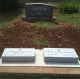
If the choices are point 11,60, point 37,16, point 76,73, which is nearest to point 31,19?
point 37,16

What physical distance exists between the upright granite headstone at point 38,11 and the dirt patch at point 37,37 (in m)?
1.32

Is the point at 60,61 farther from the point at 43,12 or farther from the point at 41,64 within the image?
the point at 43,12

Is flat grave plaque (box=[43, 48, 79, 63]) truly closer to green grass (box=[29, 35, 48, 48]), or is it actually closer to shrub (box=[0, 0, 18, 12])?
green grass (box=[29, 35, 48, 48])

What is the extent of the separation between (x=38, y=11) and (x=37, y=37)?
2147 mm

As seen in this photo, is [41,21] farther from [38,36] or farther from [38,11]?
[38,36]

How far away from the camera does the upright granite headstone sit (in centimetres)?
523

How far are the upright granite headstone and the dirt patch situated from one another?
4.33ft

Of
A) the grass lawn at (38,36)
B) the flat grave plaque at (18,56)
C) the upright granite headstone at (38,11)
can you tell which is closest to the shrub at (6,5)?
the upright granite headstone at (38,11)

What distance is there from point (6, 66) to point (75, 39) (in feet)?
6.55

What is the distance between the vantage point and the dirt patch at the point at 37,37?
10.3ft

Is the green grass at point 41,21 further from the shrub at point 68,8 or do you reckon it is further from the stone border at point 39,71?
the stone border at point 39,71

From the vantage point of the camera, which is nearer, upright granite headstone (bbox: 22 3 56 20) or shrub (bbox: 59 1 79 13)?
upright granite headstone (bbox: 22 3 56 20)

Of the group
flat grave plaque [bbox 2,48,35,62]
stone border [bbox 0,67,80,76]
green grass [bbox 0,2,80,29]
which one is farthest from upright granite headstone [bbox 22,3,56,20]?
stone border [bbox 0,67,80,76]

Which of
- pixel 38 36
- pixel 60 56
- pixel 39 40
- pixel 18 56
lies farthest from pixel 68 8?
pixel 18 56
